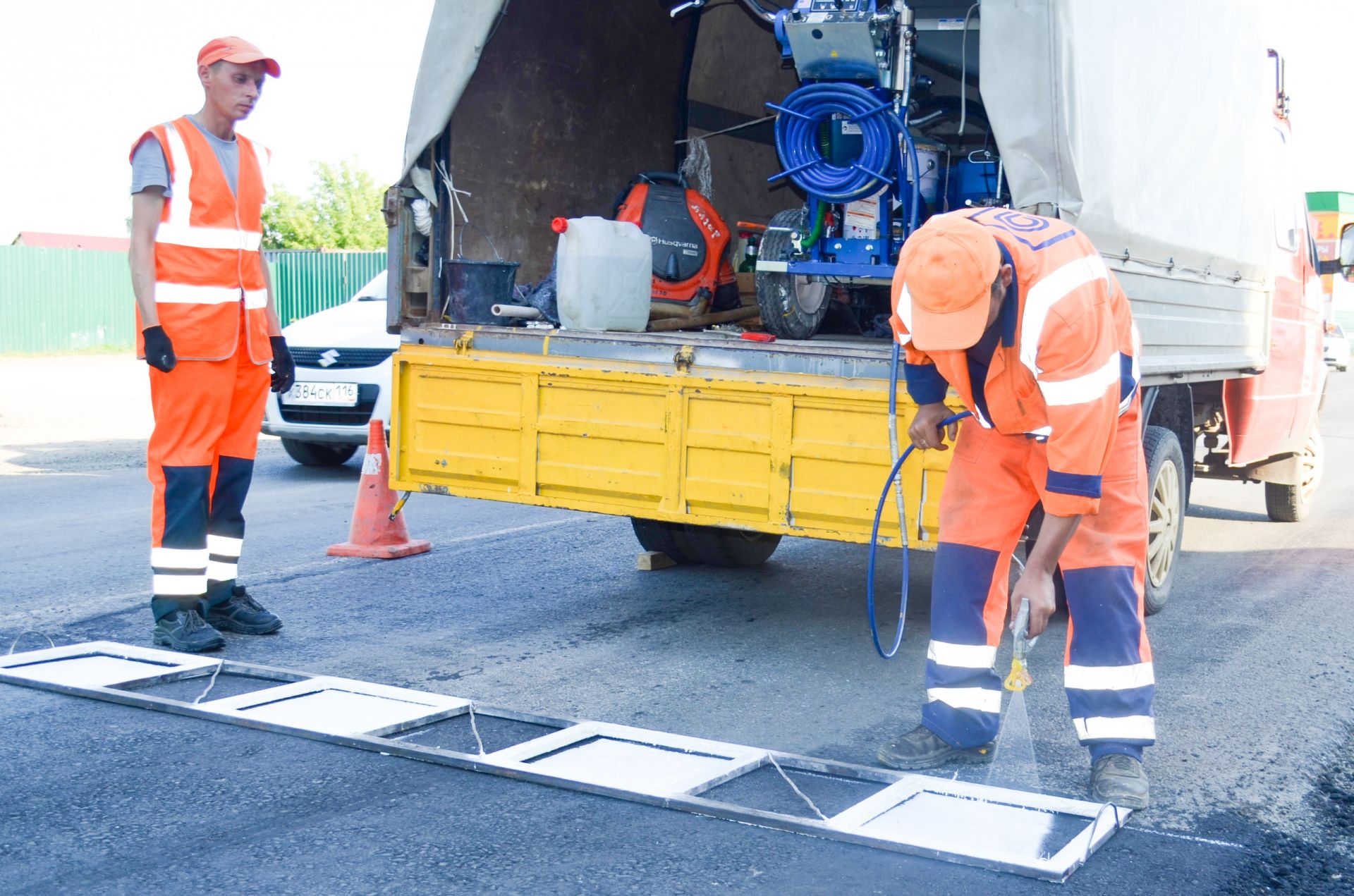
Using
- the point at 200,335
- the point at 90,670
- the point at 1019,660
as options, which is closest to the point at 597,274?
the point at 200,335

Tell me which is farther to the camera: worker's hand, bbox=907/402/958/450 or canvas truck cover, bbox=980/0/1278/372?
canvas truck cover, bbox=980/0/1278/372

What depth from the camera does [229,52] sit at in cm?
505

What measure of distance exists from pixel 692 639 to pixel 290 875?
2556 millimetres

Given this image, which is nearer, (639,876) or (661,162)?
(639,876)

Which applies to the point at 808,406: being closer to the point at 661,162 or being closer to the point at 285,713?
the point at 285,713

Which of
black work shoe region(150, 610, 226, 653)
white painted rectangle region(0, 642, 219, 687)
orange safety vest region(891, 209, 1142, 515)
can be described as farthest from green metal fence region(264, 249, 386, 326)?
orange safety vest region(891, 209, 1142, 515)

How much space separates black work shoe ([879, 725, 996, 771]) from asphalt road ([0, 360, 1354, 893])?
208 millimetres

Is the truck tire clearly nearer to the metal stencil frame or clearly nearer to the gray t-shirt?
the metal stencil frame

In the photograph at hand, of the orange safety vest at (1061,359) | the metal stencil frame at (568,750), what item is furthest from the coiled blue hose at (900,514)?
the metal stencil frame at (568,750)

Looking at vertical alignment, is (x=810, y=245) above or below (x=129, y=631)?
above

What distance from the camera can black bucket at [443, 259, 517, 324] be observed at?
19.8 ft

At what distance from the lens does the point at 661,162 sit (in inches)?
310

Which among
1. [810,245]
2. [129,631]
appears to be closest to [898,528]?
[810,245]

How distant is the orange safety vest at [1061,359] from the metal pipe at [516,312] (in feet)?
8.72
